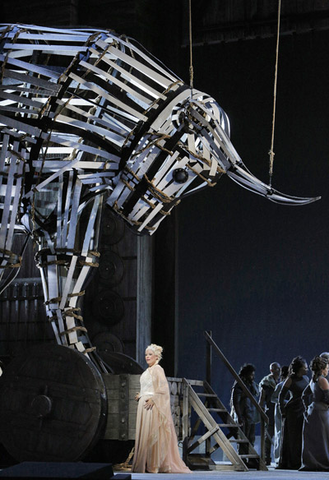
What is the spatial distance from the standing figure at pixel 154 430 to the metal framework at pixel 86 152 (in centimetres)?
90

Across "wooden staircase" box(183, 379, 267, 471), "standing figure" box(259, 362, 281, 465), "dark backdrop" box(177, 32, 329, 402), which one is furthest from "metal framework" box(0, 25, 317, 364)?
"dark backdrop" box(177, 32, 329, 402)

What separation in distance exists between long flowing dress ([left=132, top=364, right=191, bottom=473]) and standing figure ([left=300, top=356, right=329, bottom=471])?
1829 millimetres

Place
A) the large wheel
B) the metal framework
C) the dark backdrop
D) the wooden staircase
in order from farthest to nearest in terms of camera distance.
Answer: the dark backdrop → the wooden staircase → the metal framework → the large wheel

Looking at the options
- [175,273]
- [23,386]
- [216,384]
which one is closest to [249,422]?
[216,384]

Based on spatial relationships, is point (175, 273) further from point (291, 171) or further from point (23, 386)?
point (23, 386)

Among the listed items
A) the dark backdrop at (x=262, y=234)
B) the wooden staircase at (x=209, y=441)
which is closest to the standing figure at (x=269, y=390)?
the dark backdrop at (x=262, y=234)

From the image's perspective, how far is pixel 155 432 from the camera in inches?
317

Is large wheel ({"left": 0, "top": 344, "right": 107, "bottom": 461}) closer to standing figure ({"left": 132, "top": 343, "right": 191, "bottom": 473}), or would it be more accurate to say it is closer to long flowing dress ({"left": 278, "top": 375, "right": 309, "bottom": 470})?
standing figure ({"left": 132, "top": 343, "right": 191, "bottom": 473})

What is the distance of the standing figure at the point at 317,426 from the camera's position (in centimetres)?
927

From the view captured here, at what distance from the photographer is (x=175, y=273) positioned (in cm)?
1202

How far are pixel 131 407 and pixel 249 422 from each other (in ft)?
11.4

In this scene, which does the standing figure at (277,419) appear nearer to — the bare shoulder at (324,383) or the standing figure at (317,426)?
the standing figure at (317,426)

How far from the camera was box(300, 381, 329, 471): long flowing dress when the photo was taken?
9305 millimetres

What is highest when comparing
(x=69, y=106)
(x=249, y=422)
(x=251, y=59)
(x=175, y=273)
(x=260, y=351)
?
(x=251, y=59)
